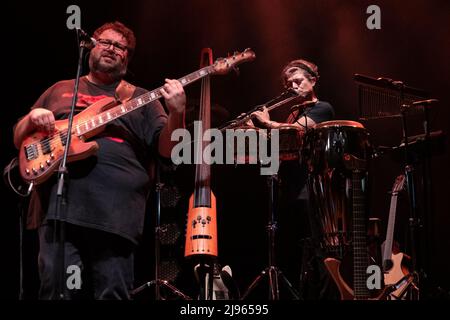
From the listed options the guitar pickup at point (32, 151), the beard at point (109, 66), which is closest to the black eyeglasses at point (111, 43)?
the beard at point (109, 66)

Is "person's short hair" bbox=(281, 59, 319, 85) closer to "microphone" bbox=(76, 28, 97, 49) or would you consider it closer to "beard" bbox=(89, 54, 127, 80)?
"beard" bbox=(89, 54, 127, 80)

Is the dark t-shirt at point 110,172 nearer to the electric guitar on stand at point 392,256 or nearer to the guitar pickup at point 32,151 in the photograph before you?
the guitar pickup at point 32,151

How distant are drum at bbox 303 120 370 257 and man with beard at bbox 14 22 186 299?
3.33 feet

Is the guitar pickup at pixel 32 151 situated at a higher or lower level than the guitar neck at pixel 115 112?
lower

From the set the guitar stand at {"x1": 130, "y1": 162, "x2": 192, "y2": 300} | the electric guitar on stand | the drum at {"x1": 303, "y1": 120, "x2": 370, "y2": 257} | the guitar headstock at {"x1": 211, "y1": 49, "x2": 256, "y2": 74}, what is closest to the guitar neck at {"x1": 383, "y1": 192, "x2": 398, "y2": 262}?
the electric guitar on stand

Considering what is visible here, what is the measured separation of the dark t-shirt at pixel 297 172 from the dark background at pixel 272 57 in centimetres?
85

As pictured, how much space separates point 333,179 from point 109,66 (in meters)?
1.52

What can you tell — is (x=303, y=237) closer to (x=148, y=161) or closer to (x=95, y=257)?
(x=148, y=161)

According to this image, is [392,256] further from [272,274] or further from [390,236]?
[272,274]

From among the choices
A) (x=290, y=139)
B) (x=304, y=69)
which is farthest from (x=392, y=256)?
(x=304, y=69)

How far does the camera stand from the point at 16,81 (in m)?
5.12

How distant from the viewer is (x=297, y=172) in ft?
15.6

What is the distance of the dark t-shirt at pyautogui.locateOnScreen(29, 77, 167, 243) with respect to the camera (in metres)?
3.37

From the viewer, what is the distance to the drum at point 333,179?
13.5 ft
